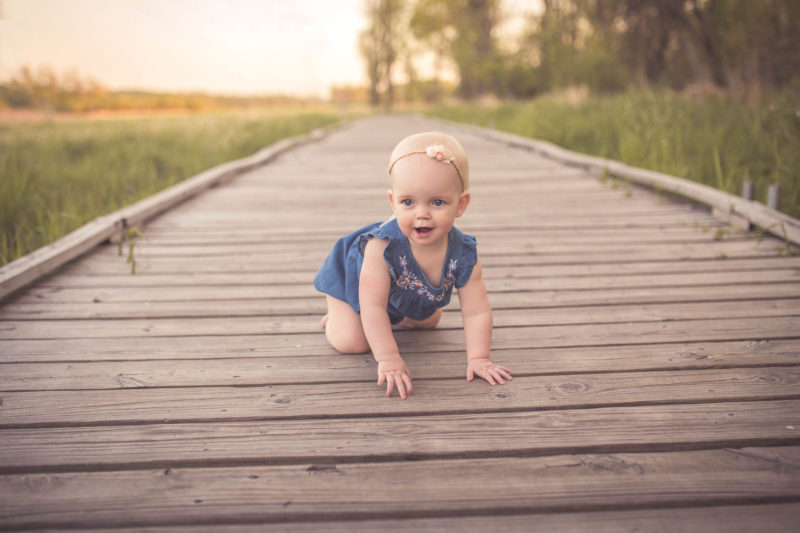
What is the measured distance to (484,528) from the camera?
1158 millimetres

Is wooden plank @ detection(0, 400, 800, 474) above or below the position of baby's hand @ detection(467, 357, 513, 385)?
below

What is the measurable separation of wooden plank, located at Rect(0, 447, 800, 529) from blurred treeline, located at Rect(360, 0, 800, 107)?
7.09 metres

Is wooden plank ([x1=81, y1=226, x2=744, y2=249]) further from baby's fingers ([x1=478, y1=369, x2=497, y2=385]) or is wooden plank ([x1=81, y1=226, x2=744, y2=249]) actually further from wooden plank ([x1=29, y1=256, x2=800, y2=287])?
baby's fingers ([x1=478, y1=369, x2=497, y2=385])

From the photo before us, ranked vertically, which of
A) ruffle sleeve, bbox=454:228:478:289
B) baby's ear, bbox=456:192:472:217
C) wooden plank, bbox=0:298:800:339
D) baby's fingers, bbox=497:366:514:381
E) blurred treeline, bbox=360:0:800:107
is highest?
blurred treeline, bbox=360:0:800:107

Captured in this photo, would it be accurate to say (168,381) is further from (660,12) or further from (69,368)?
(660,12)

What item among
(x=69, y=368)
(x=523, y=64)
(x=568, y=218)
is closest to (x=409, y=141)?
(x=69, y=368)

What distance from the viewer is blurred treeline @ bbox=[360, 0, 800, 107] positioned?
7.84m

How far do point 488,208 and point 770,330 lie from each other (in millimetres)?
2621

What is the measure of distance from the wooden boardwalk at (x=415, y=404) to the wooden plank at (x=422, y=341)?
1 centimetres

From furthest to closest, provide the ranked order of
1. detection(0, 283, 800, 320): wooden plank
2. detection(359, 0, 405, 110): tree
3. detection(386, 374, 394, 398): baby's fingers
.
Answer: detection(359, 0, 405, 110): tree < detection(0, 283, 800, 320): wooden plank < detection(386, 374, 394, 398): baby's fingers

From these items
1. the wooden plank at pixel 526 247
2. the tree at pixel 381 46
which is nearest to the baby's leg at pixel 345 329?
the wooden plank at pixel 526 247

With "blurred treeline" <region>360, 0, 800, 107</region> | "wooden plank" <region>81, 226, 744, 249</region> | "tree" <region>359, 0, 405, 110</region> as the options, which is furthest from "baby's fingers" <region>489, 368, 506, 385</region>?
"tree" <region>359, 0, 405, 110</region>

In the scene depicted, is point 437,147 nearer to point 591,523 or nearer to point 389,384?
point 389,384

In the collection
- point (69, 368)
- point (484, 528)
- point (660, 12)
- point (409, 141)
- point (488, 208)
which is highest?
point (660, 12)
